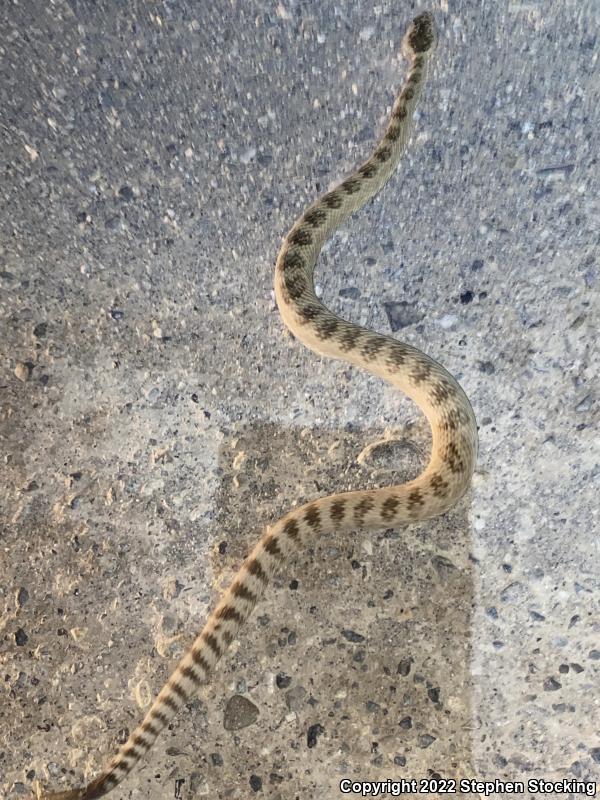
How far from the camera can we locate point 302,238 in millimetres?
3918

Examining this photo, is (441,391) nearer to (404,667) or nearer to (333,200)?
(333,200)

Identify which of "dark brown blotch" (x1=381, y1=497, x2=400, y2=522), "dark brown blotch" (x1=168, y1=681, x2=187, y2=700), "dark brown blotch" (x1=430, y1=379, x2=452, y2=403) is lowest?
"dark brown blotch" (x1=168, y1=681, x2=187, y2=700)

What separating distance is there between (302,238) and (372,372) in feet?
2.97

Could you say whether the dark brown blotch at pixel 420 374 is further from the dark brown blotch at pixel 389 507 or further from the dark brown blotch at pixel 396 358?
the dark brown blotch at pixel 389 507

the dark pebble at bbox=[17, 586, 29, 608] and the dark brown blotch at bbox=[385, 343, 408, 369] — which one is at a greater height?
the dark brown blotch at bbox=[385, 343, 408, 369]

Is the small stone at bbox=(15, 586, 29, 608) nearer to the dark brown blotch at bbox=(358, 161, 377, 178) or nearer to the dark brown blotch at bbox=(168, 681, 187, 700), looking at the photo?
the dark brown blotch at bbox=(168, 681, 187, 700)

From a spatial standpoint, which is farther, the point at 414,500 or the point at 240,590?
the point at 240,590

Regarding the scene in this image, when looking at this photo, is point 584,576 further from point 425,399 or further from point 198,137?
point 198,137

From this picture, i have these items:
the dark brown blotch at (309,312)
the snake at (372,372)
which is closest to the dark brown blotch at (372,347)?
the snake at (372,372)

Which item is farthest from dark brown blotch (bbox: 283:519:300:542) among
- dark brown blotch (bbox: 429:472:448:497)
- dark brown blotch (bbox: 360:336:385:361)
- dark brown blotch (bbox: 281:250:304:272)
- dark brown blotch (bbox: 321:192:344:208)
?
dark brown blotch (bbox: 321:192:344:208)

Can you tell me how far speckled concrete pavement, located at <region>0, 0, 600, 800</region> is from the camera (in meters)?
3.92

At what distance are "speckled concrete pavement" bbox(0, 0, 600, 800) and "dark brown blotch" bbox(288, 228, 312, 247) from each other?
0.20 metres

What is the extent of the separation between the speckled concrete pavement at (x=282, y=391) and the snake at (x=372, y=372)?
136mm

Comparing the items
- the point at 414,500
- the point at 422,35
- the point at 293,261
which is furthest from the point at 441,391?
the point at 422,35
